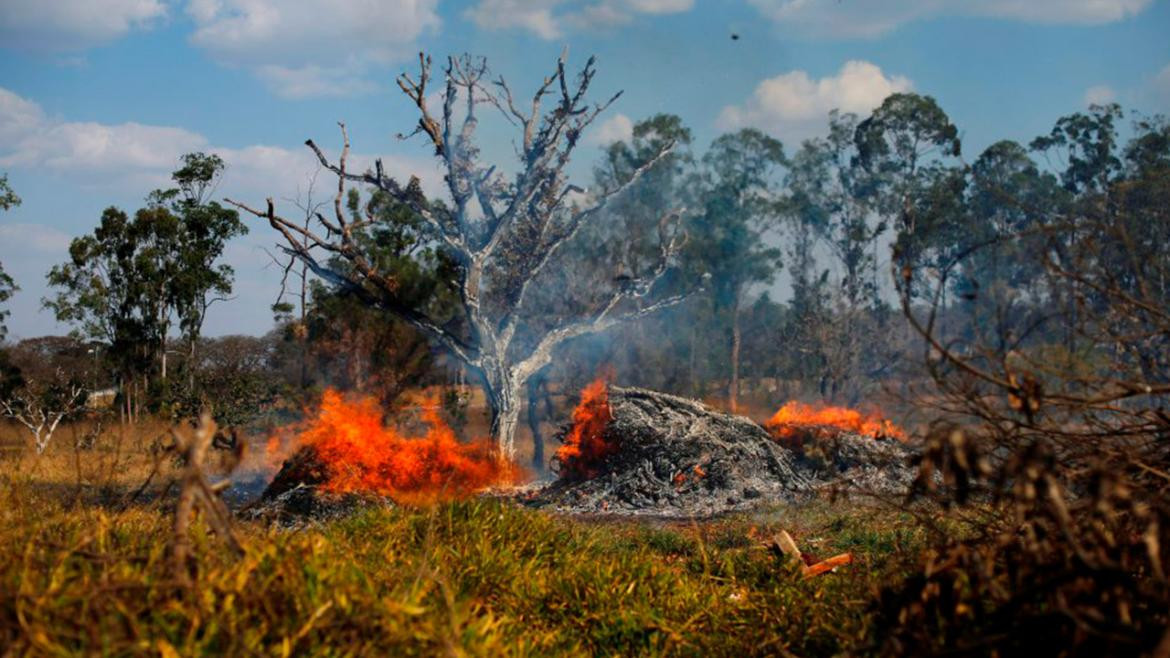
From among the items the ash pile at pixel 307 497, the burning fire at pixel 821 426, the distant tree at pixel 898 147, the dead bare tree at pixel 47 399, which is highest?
the distant tree at pixel 898 147

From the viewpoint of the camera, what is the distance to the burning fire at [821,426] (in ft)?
64.6

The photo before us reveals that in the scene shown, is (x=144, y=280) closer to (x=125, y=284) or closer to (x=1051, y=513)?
(x=125, y=284)

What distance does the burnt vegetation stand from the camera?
11.4ft

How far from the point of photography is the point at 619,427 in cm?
1817

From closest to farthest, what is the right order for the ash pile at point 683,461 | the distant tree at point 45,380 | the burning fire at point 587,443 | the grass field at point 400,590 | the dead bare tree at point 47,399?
the grass field at point 400,590 → the ash pile at point 683,461 → the burning fire at point 587,443 → the distant tree at point 45,380 → the dead bare tree at point 47,399

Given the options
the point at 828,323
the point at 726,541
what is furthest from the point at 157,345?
the point at 828,323

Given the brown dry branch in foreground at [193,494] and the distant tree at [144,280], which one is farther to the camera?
the distant tree at [144,280]

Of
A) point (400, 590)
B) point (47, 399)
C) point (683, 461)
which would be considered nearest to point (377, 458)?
point (683, 461)

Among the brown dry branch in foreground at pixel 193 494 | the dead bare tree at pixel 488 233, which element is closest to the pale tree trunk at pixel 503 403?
the dead bare tree at pixel 488 233

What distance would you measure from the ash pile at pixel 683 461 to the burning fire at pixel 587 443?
0.7 inches

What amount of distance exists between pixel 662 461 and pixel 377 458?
16.4ft

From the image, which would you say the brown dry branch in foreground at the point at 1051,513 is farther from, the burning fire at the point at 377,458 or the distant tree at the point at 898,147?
the distant tree at the point at 898,147

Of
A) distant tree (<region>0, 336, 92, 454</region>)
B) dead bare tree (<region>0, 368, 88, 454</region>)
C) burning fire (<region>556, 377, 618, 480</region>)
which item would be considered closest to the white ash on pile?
burning fire (<region>556, 377, 618, 480</region>)

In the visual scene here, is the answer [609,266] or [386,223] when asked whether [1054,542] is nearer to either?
[386,223]
